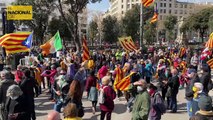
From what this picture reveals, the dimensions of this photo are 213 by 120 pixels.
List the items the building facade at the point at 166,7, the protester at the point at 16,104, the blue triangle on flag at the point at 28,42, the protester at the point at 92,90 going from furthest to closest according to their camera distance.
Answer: the building facade at the point at 166,7
the blue triangle on flag at the point at 28,42
the protester at the point at 92,90
the protester at the point at 16,104

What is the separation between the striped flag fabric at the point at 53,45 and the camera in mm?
15398

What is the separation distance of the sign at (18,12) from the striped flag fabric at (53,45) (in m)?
6.10

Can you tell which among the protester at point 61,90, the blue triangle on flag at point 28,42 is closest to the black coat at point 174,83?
the protester at point 61,90

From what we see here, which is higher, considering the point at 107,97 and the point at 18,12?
the point at 18,12

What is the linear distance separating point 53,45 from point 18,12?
22.5 ft

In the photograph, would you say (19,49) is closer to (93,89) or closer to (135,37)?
(93,89)

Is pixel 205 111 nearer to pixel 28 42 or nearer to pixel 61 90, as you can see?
pixel 61 90

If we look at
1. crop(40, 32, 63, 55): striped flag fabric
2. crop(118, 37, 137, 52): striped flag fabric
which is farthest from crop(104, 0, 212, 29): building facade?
crop(40, 32, 63, 55): striped flag fabric

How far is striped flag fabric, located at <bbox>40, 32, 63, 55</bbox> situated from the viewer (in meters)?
15.4

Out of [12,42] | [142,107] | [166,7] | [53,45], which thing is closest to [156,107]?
[142,107]

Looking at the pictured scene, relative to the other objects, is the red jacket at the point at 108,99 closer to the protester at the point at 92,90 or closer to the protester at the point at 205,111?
the protester at the point at 92,90

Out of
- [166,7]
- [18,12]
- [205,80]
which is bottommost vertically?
[205,80]

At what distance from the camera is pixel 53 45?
15.7 meters

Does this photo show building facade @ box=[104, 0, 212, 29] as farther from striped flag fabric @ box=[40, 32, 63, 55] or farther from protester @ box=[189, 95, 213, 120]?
protester @ box=[189, 95, 213, 120]
